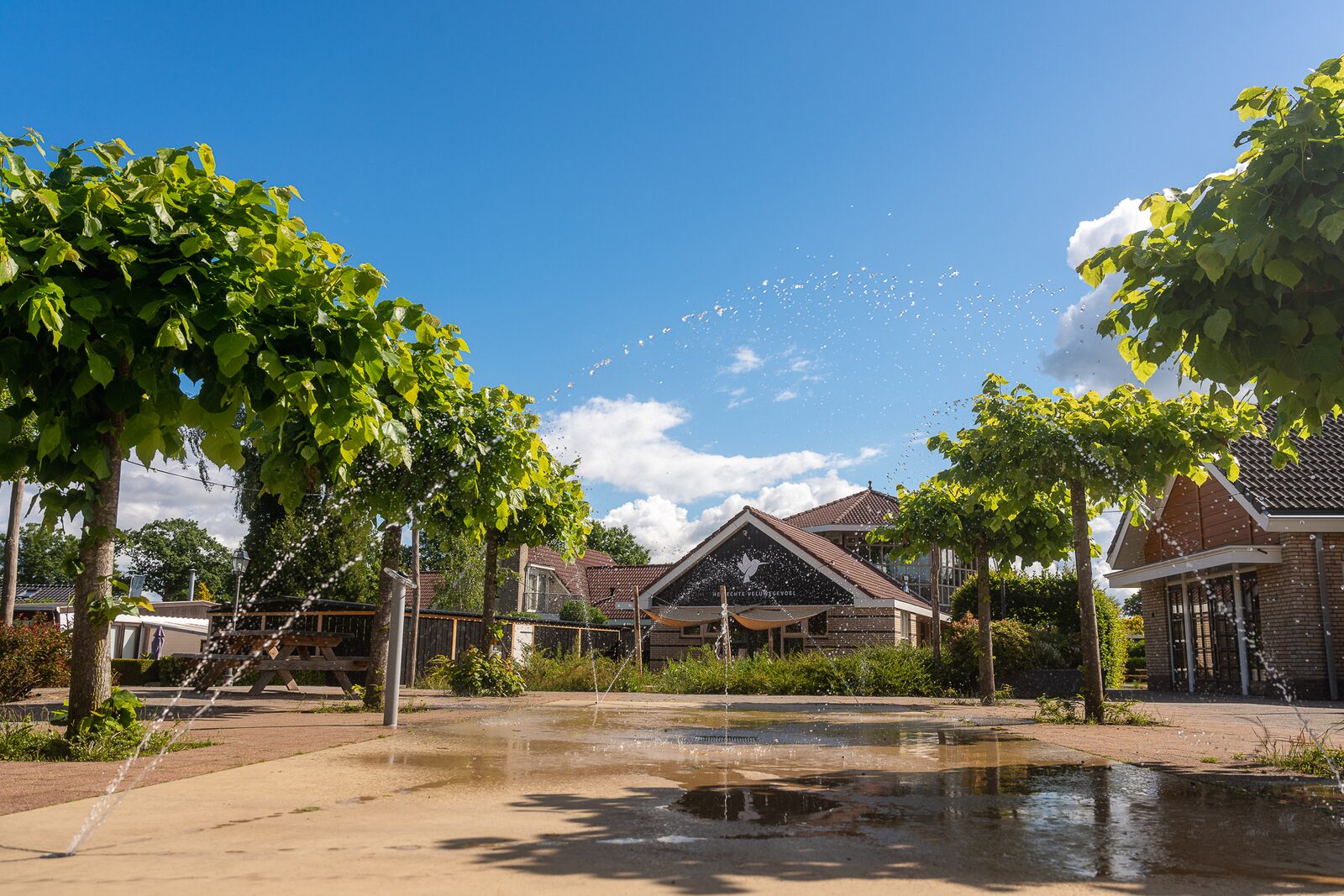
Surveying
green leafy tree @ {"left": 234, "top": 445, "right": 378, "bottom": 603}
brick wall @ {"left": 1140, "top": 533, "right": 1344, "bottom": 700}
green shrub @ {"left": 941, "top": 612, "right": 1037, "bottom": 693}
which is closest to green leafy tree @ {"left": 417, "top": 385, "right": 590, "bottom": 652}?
green shrub @ {"left": 941, "top": 612, "right": 1037, "bottom": 693}

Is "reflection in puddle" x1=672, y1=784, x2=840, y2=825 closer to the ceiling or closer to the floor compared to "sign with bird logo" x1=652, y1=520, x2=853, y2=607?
closer to the floor

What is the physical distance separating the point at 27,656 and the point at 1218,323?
17580mm

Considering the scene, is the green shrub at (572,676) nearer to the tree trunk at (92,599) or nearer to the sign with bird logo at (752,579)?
the sign with bird logo at (752,579)

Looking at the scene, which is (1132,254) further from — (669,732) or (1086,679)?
(1086,679)

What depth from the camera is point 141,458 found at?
531 cm

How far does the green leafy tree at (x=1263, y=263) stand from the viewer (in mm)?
4824

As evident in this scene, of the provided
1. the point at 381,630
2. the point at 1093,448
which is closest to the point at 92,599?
the point at 381,630

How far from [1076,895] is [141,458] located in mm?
5081

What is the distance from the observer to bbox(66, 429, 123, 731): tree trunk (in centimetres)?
689

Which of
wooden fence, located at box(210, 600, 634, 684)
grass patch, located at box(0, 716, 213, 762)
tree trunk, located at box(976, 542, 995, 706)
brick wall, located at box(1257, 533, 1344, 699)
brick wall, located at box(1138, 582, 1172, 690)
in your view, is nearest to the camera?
grass patch, located at box(0, 716, 213, 762)

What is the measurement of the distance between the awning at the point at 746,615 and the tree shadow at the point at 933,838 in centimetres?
2268

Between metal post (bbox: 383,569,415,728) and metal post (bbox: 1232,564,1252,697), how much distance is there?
18.0 m

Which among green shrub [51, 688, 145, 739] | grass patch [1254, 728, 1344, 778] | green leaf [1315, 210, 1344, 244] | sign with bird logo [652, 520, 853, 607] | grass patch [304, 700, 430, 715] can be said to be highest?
green leaf [1315, 210, 1344, 244]

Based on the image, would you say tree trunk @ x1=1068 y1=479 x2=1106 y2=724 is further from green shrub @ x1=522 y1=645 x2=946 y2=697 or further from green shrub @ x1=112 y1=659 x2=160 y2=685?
green shrub @ x1=112 y1=659 x2=160 y2=685
